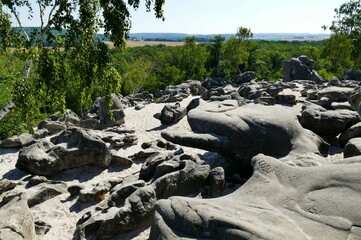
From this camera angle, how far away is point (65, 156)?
1451cm

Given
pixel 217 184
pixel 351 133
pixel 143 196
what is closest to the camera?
pixel 143 196

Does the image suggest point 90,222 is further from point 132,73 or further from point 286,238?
point 132,73

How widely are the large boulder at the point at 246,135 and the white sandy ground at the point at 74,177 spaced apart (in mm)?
2938

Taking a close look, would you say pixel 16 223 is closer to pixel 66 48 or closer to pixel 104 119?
pixel 66 48

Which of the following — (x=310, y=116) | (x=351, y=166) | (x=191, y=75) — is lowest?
(x=191, y=75)

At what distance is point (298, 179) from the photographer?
7.43 metres

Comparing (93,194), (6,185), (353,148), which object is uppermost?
(353,148)

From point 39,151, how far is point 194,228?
10.8 meters

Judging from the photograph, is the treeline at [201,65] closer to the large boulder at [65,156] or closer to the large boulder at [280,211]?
the large boulder at [65,156]

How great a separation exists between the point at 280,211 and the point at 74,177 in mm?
10163

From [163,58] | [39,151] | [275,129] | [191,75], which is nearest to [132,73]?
[191,75]

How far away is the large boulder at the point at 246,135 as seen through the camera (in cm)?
1120

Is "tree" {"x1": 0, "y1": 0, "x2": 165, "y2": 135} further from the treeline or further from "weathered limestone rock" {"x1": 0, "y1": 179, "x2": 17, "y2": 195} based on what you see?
the treeline

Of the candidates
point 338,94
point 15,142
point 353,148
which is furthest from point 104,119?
point 353,148
